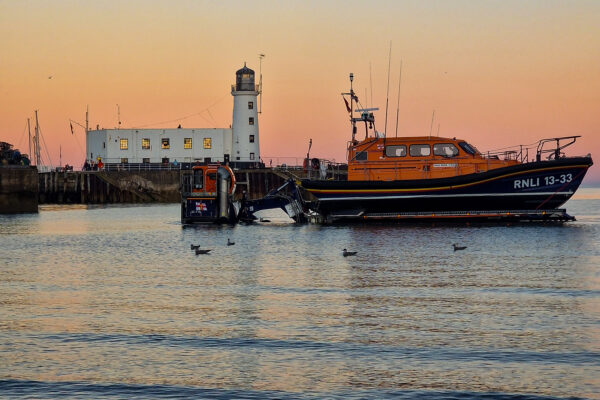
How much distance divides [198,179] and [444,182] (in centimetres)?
1116

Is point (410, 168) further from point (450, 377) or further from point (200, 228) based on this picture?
point (450, 377)

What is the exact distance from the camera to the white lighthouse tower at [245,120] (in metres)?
88.1

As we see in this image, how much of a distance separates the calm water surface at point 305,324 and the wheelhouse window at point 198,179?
12.7m

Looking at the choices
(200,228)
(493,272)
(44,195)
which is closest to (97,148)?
(44,195)

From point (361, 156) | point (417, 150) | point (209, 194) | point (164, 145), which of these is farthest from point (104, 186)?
point (417, 150)

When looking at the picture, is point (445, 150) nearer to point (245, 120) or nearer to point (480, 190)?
point (480, 190)

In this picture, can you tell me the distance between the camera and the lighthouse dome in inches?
3465

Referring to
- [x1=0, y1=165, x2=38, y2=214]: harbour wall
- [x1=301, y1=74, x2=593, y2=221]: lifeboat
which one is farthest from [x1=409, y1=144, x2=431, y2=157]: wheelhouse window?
[x1=0, y1=165, x2=38, y2=214]: harbour wall

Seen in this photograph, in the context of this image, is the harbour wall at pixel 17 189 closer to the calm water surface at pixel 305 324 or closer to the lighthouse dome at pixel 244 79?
the calm water surface at pixel 305 324

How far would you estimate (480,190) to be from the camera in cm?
3338

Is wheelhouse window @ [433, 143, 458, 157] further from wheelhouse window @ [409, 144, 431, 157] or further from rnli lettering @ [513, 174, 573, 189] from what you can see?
rnli lettering @ [513, 174, 573, 189]

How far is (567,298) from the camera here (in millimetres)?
15141

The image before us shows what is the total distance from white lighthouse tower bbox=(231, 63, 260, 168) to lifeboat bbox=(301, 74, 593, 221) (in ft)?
176

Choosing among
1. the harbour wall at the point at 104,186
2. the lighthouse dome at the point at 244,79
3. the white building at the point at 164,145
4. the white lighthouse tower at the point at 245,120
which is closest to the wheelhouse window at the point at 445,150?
the harbour wall at the point at 104,186
